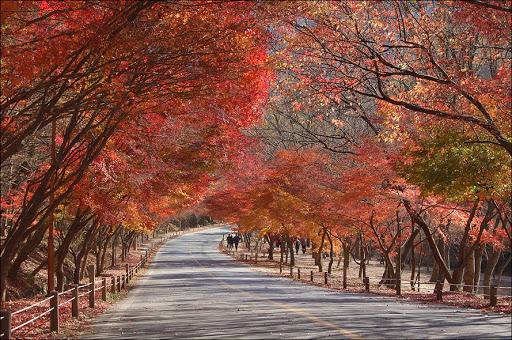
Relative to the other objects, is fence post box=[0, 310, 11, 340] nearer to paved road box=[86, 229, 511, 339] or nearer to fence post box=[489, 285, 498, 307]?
paved road box=[86, 229, 511, 339]

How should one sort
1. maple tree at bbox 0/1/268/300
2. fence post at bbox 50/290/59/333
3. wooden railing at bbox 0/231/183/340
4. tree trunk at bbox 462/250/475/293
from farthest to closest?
1. tree trunk at bbox 462/250/475/293
2. fence post at bbox 50/290/59/333
3. maple tree at bbox 0/1/268/300
4. wooden railing at bbox 0/231/183/340

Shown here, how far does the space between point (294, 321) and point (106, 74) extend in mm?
6921

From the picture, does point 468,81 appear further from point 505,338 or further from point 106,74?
point 106,74

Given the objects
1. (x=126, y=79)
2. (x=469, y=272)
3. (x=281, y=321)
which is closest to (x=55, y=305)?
(x=281, y=321)

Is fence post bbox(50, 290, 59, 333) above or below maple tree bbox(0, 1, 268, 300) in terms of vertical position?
below

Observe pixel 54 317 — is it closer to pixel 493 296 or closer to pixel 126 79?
pixel 126 79

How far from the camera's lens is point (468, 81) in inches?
652

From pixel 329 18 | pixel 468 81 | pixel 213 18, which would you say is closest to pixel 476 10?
pixel 468 81

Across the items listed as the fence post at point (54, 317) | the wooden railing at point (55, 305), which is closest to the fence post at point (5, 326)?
the wooden railing at point (55, 305)

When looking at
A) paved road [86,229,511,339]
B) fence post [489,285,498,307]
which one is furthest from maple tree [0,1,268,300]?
fence post [489,285,498,307]

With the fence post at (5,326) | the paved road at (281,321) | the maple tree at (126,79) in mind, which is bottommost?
the paved road at (281,321)

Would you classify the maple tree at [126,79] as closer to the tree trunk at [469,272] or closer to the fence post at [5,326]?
the fence post at [5,326]

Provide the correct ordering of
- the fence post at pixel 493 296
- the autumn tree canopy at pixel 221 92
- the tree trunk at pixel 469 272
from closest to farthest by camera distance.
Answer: the autumn tree canopy at pixel 221 92 → the fence post at pixel 493 296 → the tree trunk at pixel 469 272

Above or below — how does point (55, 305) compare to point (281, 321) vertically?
above
